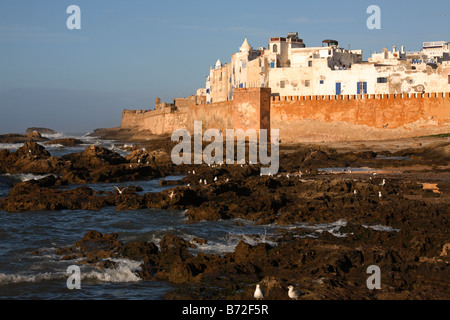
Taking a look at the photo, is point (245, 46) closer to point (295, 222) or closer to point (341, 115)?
point (341, 115)

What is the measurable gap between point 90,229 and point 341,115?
22996 mm

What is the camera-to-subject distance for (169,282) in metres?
9.12

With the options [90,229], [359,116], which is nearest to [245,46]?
[359,116]

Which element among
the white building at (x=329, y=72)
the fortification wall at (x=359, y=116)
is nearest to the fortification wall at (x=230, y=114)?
the fortification wall at (x=359, y=116)

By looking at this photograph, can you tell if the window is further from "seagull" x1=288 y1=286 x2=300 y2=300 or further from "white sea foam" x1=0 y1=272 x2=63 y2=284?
"seagull" x1=288 y1=286 x2=300 y2=300

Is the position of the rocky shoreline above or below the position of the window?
below

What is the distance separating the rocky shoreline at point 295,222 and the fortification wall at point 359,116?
824 centimetres

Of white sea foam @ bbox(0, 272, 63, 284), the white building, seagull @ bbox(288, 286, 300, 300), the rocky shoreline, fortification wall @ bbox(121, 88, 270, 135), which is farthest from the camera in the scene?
the white building

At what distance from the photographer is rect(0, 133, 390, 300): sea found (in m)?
8.87

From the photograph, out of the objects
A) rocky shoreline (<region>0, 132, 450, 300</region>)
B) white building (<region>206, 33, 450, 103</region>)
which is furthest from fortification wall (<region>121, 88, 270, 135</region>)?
rocky shoreline (<region>0, 132, 450, 300</region>)

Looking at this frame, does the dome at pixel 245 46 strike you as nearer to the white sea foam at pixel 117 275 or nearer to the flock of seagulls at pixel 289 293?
the white sea foam at pixel 117 275

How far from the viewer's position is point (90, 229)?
44.6 ft

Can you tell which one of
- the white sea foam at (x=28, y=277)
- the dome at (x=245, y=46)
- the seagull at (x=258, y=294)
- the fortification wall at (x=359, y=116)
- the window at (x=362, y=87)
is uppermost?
the dome at (x=245, y=46)

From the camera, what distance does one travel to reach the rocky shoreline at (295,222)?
8.52 meters
